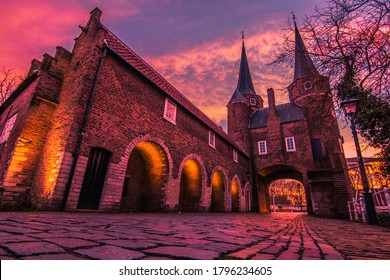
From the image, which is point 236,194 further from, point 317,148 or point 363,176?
point 363,176

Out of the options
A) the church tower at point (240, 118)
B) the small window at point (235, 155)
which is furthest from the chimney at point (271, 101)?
the small window at point (235, 155)

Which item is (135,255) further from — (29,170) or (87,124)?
(29,170)

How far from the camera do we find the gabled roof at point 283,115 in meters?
23.3

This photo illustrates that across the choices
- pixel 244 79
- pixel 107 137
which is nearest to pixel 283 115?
pixel 244 79

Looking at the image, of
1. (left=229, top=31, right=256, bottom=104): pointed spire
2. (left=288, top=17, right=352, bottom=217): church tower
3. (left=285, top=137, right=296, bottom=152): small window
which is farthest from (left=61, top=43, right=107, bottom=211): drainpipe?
(left=229, top=31, right=256, bottom=104): pointed spire

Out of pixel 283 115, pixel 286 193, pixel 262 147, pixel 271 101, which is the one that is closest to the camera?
pixel 262 147

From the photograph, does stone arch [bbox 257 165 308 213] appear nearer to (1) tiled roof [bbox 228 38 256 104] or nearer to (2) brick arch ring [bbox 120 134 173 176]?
(1) tiled roof [bbox 228 38 256 104]

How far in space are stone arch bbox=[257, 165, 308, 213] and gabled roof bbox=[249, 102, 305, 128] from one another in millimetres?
5289

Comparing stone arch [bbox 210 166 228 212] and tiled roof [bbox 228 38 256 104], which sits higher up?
tiled roof [bbox 228 38 256 104]

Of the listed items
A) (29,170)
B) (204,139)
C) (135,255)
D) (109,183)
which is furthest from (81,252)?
(204,139)

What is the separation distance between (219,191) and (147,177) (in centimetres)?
708

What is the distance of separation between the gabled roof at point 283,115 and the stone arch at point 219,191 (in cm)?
1146

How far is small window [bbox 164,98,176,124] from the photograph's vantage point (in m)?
10.9

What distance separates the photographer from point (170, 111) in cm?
1134
